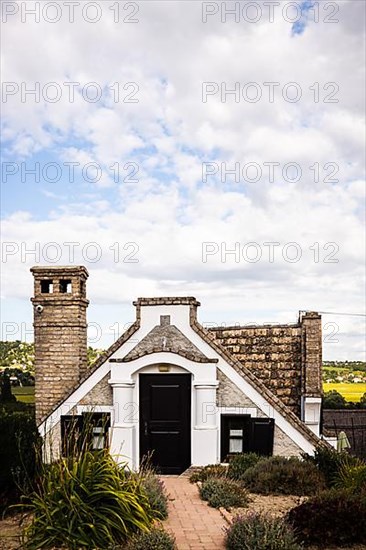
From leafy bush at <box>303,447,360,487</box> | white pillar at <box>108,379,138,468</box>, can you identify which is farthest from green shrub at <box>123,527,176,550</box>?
white pillar at <box>108,379,138,468</box>

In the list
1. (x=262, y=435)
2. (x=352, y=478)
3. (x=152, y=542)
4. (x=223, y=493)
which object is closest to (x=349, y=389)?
(x=262, y=435)

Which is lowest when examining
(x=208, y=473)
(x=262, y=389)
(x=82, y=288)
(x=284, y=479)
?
(x=208, y=473)

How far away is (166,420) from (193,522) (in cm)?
465

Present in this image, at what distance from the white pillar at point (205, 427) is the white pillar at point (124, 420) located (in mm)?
1369

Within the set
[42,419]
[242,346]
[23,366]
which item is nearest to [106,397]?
[42,419]

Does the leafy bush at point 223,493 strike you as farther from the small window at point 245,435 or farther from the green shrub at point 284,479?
the small window at point 245,435

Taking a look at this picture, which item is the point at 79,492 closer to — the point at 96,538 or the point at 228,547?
the point at 96,538

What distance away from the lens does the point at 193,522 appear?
32.1ft

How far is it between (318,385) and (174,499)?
529 centimetres

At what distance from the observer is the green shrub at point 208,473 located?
13.0 meters

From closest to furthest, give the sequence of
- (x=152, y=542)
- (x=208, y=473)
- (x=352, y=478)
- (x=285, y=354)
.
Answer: (x=152, y=542) < (x=352, y=478) < (x=208, y=473) < (x=285, y=354)

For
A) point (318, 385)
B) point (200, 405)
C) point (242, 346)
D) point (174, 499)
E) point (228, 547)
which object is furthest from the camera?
point (242, 346)

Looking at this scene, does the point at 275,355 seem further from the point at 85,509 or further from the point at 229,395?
the point at 85,509

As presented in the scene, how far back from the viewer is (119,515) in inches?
341
